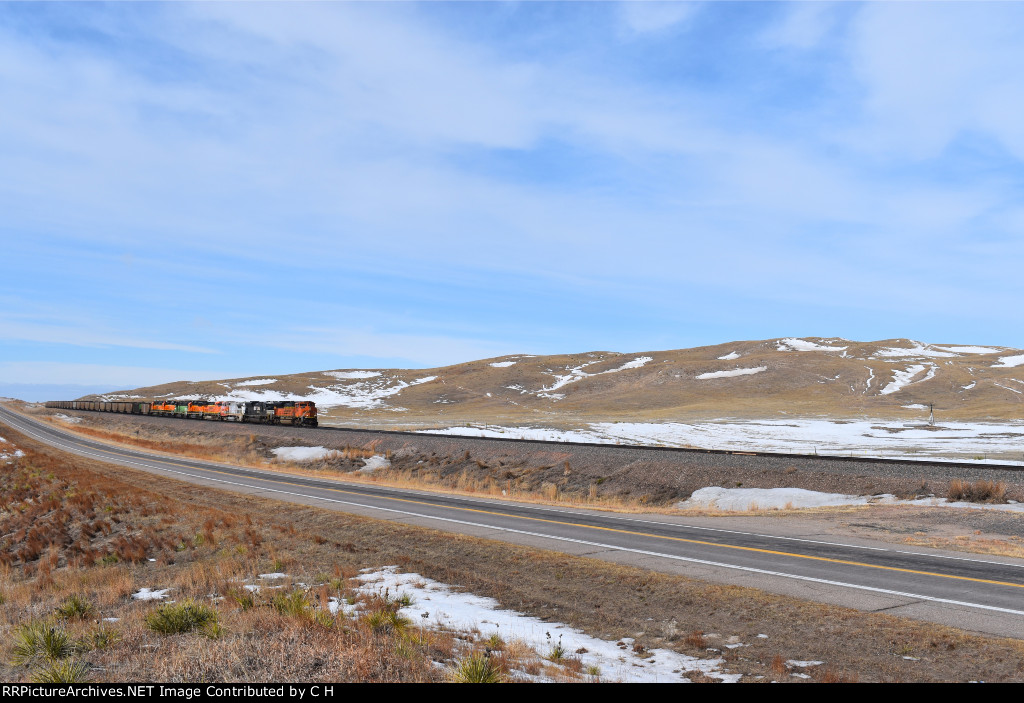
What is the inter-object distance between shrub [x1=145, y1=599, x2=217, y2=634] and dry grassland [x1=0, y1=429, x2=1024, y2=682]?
0.28 ft

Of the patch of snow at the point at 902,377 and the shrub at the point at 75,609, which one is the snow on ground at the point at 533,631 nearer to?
the shrub at the point at 75,609

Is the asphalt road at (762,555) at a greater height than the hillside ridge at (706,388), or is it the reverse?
the hillside ridge at (706,388)

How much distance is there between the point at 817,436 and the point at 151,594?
6251cm

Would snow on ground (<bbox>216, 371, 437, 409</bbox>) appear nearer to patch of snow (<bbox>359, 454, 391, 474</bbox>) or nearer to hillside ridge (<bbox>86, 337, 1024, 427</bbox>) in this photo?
hillside ridge (<bbox>86, 337, 1024, 427</bbox>)

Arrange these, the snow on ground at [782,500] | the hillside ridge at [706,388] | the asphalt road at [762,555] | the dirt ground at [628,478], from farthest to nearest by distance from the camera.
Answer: the hillside ridge at [706,388], the snow on ground at [782,500], the dirt ground at [628,478], the asphalt road at [762,555]

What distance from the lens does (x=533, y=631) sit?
383 inches

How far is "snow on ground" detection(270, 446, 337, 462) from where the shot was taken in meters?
47.5

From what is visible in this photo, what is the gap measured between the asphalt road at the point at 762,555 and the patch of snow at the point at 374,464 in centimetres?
1474

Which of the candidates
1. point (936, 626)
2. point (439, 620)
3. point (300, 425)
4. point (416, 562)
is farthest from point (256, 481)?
point (300, 425)

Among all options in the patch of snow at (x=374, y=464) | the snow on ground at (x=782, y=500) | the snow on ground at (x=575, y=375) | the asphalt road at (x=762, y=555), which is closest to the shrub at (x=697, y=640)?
the asphalt road at (x=762, y=555)

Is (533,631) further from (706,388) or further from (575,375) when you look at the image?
(575,375)

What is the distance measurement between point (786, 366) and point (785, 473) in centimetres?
13551

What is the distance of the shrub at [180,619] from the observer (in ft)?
30.1
